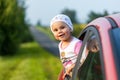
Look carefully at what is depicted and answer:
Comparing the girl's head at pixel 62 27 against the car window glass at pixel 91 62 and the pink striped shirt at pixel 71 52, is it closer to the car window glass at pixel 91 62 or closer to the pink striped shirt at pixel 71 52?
the pink striped shirt at pixel 71 52

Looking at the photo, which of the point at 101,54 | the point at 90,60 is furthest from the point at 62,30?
the point at 101,54

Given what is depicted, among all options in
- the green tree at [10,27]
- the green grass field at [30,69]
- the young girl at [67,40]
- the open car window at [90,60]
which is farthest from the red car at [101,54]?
the green tree at [10,27]

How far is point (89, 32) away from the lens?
14.7 ft

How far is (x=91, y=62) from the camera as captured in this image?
421 cm

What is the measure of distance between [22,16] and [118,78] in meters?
42.2

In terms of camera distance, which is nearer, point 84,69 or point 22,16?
point 84,69

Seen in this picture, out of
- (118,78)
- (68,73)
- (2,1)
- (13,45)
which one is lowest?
(13,45)

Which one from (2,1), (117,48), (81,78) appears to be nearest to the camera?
(117,48)

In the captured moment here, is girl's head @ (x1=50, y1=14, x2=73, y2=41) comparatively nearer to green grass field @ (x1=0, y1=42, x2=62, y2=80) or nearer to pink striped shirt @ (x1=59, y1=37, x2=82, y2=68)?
pink striped shirt @ (x1=59, y1=37, x2=82, y2=68)

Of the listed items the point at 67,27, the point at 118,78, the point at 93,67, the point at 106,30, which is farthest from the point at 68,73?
the point at 118,78

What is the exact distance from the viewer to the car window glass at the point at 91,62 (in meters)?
3.83

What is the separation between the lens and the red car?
342 cm

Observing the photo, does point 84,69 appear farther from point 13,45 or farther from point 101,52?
point 13,45

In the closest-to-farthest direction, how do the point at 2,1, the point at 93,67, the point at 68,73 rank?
the point at 93,67 < the point at 68,73 < the point at 2,1
